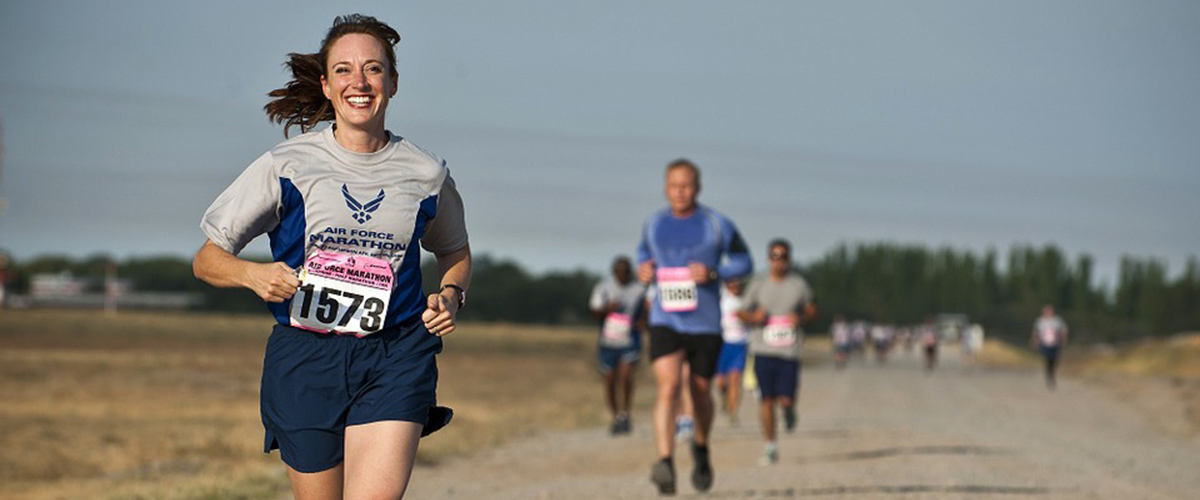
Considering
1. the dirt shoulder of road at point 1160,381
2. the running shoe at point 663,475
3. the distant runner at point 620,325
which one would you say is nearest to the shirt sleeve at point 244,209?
the running shoe at point 663,475

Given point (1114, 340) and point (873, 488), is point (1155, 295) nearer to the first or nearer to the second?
point (1114, 340)

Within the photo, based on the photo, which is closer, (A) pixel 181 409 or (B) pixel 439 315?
(B) pixel 439 315

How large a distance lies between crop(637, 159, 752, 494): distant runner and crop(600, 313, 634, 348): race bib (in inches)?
280

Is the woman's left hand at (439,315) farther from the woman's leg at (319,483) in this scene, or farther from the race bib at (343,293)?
the woman's leg at (319,483)

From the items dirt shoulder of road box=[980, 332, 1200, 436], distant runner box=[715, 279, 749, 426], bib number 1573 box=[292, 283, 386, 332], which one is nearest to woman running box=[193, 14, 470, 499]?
bib number 1573 box=[292, 283, 386, 332]

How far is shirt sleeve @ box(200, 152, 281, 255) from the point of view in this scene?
5508 millimetres

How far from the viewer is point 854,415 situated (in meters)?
24.1

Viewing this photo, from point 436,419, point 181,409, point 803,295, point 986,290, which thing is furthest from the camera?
point 986,290

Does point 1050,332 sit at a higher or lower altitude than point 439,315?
lower

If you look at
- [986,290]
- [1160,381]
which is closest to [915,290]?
[986,290]

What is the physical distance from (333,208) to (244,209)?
281 mm

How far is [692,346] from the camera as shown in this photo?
441 inches

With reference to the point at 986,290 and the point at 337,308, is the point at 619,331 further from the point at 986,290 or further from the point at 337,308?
the point at 986,290

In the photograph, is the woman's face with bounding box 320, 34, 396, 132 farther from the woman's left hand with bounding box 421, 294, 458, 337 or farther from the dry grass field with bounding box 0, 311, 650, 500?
the dry grass field with bounding box 0, 311, 650, 500
